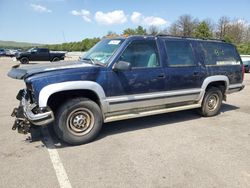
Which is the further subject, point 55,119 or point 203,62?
point 203,62

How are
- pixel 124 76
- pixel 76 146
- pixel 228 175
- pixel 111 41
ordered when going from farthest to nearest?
pixel 111 41 < pixel 124 76 < pixel 76 146 < pixel 228 175

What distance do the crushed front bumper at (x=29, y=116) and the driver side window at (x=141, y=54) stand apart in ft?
5.59

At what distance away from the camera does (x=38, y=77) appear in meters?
3.89

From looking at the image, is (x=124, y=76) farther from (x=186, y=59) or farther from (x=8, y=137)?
(x=8, y=137)

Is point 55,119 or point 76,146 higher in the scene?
point 55,119

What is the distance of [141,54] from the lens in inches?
191

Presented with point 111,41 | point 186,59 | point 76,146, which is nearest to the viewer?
point 76,146

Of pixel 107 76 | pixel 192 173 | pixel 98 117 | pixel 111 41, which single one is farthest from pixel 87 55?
pixel 192 173

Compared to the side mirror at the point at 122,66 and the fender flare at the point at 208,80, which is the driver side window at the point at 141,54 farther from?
the fender flare at the point at 208,80

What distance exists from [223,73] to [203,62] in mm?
795

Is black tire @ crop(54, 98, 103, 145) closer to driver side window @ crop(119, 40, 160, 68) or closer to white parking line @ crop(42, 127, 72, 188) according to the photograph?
white parking line @ crop(42, 127, 72, 188)

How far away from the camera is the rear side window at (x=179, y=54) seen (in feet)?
17.1

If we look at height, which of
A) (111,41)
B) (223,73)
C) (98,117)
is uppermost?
(111,41)

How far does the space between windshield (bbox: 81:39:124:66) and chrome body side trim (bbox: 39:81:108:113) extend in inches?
20.9
